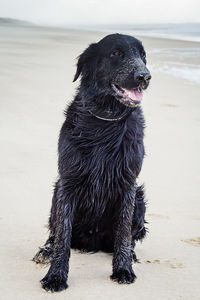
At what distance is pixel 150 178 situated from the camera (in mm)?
5055

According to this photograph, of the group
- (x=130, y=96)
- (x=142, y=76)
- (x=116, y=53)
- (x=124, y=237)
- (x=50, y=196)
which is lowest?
(x=50, y=196)

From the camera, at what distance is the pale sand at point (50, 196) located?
2945 millimetres

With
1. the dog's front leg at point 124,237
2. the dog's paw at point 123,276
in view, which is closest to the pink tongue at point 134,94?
the dog's front leg at point 124,237

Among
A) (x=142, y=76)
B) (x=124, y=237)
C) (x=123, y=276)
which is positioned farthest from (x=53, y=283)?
(x=142, y=76)

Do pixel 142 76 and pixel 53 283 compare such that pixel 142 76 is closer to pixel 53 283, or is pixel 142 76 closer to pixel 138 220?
pixel 138 220

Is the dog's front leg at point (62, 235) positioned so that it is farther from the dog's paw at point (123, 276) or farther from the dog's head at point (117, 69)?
the dog's head at point (117, 69)

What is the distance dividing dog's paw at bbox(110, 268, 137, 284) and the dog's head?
Answer: 1.00 m

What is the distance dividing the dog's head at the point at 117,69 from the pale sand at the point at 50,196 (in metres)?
1.07

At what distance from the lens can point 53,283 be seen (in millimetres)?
2902

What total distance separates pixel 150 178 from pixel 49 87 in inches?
174

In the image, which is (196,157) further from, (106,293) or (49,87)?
(49,87)

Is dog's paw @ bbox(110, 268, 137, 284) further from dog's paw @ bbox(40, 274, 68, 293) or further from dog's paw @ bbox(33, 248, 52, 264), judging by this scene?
dog's paw @ bbox(33, 248, 52, 264)

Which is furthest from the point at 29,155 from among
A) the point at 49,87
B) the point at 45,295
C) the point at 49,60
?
the point at 49,60

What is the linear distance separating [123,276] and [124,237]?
0.89 ft
